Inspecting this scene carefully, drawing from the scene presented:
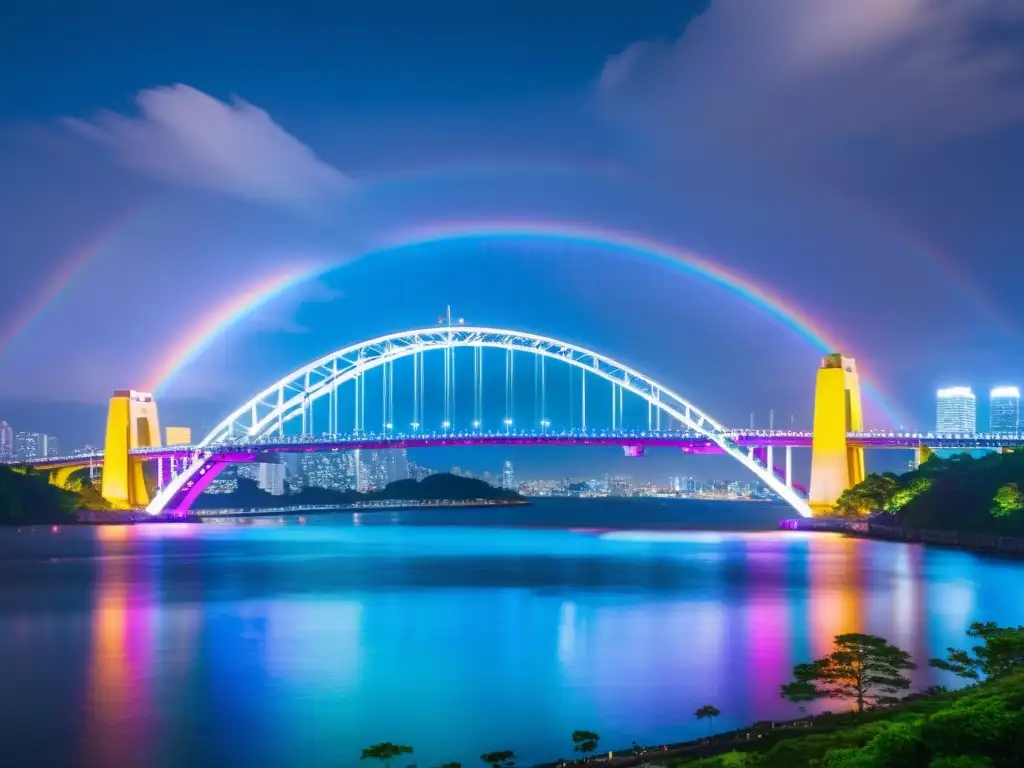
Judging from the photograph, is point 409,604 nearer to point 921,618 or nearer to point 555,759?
point 921,618

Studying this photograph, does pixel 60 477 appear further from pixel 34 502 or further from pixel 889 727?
pixel 889 727

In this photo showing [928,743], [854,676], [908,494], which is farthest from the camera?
[908,494]

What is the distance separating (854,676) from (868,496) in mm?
34739

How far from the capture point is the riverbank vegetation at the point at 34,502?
55969mm

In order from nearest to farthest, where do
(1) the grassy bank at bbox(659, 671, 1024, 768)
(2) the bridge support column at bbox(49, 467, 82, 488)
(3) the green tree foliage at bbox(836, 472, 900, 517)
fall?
1. (1) the grassy bank at bbox(659, 671, 1024, 768)
2. (3) the green tree foliage at bbox(836, 472, 900, 517)
3. (2) the bridge support column at bbox(49, 467, 82, 488)

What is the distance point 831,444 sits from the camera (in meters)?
48.5

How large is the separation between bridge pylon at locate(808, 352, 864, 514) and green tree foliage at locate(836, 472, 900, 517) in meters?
1.26

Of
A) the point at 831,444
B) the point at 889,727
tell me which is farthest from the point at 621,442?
the point at 889,727

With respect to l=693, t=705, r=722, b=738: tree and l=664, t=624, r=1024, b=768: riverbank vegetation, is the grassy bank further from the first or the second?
l=693, t=705, r=722, b=738: tree

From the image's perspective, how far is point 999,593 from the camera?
26078 mm

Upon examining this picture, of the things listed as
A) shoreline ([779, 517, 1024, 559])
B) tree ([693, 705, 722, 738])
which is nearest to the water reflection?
tree ([693, 705, 722, 738])

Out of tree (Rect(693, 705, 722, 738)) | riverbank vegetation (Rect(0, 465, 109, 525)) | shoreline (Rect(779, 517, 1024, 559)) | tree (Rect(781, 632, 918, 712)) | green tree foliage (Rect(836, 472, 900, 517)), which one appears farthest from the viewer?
riverbank vegetation (Rect(0, 465, 109, 525))

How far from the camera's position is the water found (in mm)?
13859

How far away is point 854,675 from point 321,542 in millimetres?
39535
